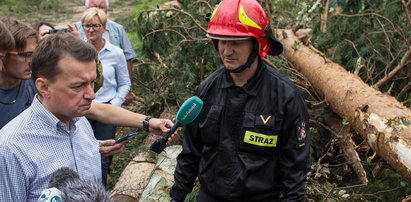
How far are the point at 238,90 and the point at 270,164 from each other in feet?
1.55

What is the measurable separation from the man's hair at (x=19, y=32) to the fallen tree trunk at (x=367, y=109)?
2.66 metres

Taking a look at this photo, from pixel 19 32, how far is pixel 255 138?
5.40 ft

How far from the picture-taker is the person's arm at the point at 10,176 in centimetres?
158

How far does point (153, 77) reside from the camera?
5.90m

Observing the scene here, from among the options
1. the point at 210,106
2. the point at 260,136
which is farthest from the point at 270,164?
the point at 210,106

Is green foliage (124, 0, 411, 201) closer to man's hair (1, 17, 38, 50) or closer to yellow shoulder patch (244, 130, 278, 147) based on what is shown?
yellow shoulder patch (244, 130, 278, 147)

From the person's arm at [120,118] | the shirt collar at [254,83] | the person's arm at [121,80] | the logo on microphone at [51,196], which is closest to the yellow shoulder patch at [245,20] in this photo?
the shirt collar at [254,83]

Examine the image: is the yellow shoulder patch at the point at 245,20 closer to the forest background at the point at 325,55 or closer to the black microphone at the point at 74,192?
the black microphone at the point at 74,192

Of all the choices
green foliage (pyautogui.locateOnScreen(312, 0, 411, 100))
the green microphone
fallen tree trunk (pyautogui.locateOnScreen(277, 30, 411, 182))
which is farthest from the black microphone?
green foliage (pyautogui.locateOnScreen(312, 0, 411, 100))

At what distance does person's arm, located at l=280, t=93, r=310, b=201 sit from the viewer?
7.49ft

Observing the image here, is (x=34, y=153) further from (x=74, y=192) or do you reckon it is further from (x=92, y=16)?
(x=92, y=16)

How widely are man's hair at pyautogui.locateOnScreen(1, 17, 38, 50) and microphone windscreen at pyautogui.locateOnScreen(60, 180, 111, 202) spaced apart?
1.55m

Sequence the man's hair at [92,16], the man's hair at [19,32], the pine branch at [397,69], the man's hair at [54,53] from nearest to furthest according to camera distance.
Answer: the man's hair at [54,53] → the man's hair at [19,32] → the man's hair at [92,16] → the pine branch at [397,69]

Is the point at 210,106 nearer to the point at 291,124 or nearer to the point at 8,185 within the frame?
the point at 291,124
